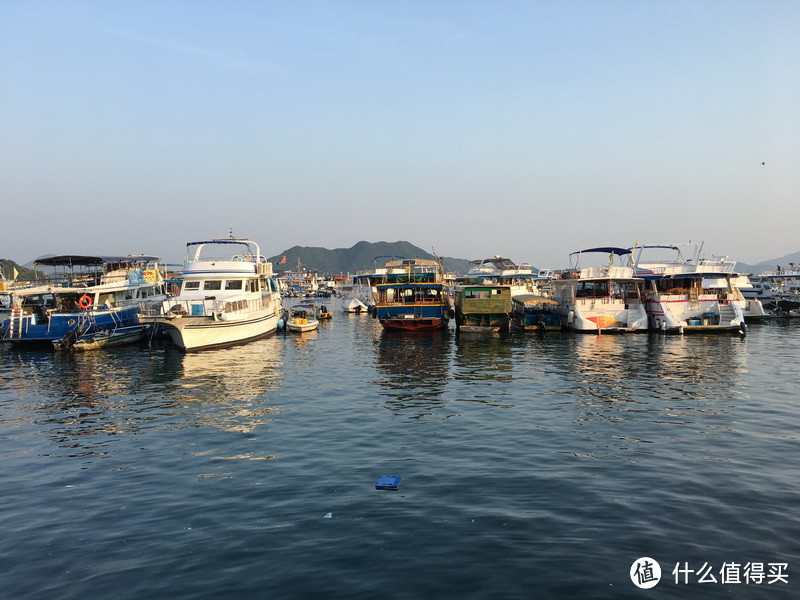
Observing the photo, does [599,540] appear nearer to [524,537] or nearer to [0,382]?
[524,537]

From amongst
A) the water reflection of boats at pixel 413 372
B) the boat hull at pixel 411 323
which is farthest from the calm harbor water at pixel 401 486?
the boat hull at pixel 411 323

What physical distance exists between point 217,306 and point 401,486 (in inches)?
1125

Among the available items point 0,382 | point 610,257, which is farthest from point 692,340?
point 0,382

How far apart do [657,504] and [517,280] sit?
194 ft

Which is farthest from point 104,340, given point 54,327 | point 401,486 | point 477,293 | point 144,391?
point 401,486

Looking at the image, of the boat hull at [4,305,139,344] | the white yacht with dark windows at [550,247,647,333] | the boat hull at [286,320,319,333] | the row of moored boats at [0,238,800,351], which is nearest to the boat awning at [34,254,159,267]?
the row of moored boats at [0,238,800,351]

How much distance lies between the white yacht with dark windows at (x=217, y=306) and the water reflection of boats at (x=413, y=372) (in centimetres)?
1098

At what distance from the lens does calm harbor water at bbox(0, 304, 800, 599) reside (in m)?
8.55

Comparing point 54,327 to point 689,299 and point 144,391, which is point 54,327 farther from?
point 689,299

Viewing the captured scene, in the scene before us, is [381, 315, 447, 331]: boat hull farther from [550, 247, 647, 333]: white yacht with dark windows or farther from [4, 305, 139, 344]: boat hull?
[4, 305, 139, 344]: boat hull

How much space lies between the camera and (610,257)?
58.5 metres

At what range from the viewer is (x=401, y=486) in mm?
12156

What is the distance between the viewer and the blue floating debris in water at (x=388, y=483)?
11961mm

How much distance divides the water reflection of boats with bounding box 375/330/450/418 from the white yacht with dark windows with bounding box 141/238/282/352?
36.0ft
